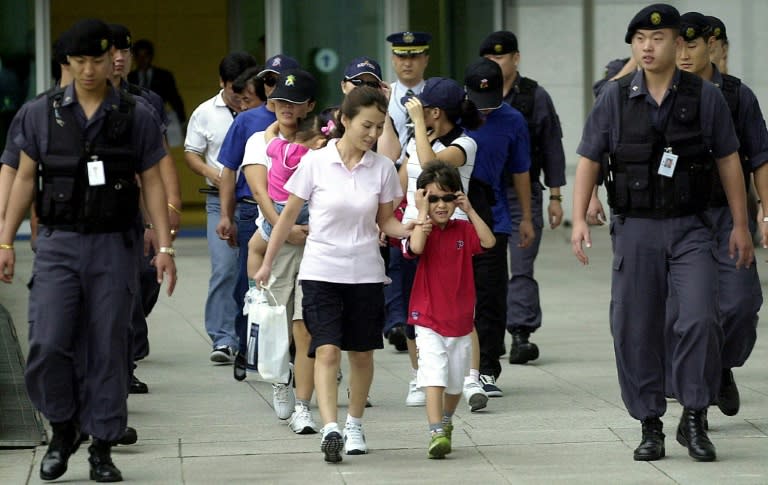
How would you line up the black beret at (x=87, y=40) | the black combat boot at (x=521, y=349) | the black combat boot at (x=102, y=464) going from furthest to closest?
1. the black combat boot at (x=521, y=349)
2. the black combat boot at (x=102, y=464)
3. the black beret at (x=87, y=40)

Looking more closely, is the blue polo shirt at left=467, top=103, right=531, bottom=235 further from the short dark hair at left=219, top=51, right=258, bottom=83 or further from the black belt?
the short dark hair at left=219, top=51, right=258, bottom=83

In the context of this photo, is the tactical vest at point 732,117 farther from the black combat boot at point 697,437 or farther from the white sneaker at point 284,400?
the white sneaker at point 284,400

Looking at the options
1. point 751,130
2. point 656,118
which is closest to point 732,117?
point 751,130

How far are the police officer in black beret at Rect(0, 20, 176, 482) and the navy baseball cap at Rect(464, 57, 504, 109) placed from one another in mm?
A: 2461

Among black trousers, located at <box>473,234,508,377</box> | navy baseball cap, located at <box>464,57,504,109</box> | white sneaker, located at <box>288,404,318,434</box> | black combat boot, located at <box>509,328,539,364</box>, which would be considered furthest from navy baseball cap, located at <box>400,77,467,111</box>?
black combat boot, located at <box>509,328,539,364</box>

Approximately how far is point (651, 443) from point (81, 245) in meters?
2.57

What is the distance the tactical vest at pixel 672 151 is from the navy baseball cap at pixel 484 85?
1758 mm

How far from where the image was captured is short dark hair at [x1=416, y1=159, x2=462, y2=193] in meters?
7.31

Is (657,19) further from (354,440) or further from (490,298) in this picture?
(490,298)

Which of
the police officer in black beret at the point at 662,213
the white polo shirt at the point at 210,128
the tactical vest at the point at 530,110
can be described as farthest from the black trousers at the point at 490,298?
the white polo shirt at the point at 210,128

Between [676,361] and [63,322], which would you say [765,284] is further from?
[63,322]

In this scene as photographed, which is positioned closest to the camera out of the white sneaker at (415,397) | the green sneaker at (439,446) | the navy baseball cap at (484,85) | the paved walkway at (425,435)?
the paved walkway at (425,435)

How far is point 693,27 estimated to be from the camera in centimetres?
800

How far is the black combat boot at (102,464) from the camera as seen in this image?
677 cm
